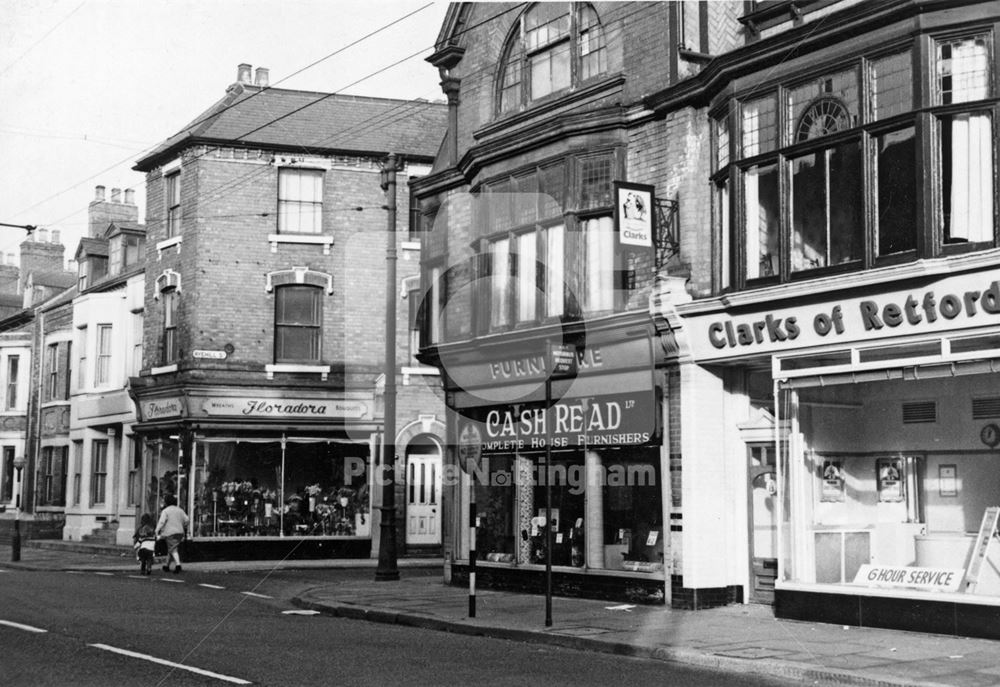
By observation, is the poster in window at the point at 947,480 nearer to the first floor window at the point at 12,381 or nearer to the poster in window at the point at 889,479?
the poster in window at the point at 889,479

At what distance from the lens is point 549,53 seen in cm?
1927

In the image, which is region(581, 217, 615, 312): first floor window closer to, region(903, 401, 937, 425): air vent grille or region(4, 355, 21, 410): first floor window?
region(903, 401, 937, 425): air vent grille

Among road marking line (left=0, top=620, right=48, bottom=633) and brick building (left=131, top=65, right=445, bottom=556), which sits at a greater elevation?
brick building (left=131, top=65, right=445, bottom=556)

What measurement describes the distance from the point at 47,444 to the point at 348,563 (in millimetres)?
15862

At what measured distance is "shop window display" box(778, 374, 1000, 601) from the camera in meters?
13.9

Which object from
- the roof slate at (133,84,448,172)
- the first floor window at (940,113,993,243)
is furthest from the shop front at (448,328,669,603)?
the roof slate at (133,84,448,172)

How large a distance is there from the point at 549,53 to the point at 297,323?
13.7m

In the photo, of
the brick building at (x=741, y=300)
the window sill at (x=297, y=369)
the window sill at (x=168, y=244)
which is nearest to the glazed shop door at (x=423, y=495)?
the window sill at (x=297, y=369)

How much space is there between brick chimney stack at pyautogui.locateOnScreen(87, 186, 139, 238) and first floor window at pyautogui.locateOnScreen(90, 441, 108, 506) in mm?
8418

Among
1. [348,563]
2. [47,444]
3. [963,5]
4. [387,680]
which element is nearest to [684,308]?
[963,5]

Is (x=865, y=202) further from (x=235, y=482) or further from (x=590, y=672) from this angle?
(x=235, y=482)

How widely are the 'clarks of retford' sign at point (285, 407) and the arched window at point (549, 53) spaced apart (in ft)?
41.0

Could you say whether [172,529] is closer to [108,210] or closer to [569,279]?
[569,279]

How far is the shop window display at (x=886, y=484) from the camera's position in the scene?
13.9m
